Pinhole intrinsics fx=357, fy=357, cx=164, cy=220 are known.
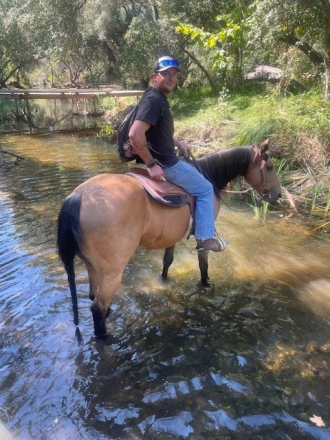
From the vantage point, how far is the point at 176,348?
402 centimetres

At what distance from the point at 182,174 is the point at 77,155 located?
11025 mm

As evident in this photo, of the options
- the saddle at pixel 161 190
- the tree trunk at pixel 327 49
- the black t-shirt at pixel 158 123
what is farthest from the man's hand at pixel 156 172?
the tree trunk at pixel 327 49

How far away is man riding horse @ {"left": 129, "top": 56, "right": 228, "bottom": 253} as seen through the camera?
12.0 ft

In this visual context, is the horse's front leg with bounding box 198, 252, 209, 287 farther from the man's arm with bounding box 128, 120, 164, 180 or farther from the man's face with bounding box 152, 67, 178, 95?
the man's face with bounding box 152, 67, 178, 95

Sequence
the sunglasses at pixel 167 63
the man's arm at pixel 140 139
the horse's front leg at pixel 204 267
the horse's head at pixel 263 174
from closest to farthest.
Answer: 1. the man's arm at pixel 140 139
2. the sunglasses at pixel 167 63
3. the horse's head at pixel 263 174
4. the horse's front leg at pixel 204 267

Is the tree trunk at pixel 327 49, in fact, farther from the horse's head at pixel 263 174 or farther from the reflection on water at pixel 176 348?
the horse's head at pixel 263 174

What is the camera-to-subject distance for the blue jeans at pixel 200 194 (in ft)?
14.1

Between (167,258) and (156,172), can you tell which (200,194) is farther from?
(167,258)

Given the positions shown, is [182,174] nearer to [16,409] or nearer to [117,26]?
[16,409]

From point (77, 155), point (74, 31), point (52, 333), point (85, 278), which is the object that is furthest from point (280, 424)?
point (74, 31)

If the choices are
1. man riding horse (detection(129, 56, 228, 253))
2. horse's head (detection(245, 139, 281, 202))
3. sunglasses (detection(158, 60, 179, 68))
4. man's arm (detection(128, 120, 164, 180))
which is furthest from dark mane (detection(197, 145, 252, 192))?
sunglasses (detection(158, 60, 179, 68))

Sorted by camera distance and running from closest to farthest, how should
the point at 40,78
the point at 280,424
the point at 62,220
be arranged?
1. the point at 280,424
2. the point at 62,220
3. the point at 40,78

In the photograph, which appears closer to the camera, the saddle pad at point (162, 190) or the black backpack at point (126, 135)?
the black backpack at point (126, 135)

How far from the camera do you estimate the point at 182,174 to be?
4277 mm
